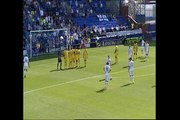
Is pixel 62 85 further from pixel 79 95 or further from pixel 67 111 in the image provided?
pixel 67 111

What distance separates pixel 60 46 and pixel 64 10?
1114 cm

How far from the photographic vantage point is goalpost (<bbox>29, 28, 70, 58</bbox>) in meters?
35.8

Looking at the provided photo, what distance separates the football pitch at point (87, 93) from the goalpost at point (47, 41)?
608 centimetres

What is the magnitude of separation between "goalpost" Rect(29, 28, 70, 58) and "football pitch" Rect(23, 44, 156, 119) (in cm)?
608

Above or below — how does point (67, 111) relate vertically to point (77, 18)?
below

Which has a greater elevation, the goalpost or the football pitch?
the goalpost

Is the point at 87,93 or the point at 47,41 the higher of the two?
the point at 47,41

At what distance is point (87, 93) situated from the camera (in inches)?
747

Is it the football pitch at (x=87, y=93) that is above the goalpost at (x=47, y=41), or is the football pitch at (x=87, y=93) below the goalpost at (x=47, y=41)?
below

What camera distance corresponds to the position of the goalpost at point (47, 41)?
118 feet

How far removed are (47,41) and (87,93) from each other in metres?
19.3

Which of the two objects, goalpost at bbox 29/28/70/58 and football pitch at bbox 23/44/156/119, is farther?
goalpost at bbox 29/28/70/58
